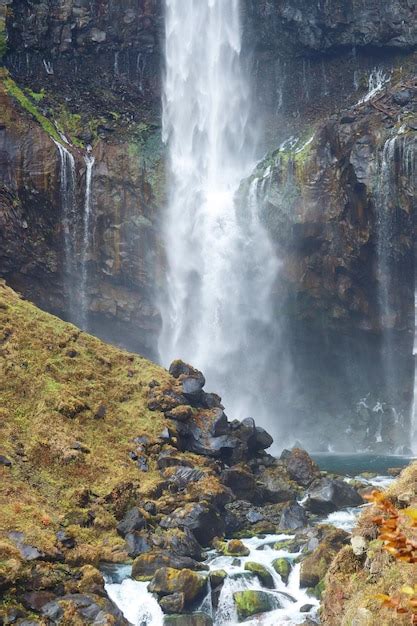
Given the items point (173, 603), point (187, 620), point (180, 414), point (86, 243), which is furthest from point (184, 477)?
point (86, 243)

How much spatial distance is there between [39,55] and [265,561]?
149 ft

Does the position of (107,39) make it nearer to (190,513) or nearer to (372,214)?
(372,214)

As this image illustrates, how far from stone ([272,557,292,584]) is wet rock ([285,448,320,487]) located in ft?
29.5

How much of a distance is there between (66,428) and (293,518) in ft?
30.6

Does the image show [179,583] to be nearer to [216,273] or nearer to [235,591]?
[235,591]

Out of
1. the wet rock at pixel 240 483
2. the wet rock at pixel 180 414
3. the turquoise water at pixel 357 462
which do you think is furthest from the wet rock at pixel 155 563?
the turquoise water at pixel 357 462

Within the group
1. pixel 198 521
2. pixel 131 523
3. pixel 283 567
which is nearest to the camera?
pixel 283 567

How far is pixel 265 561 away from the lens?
63.2 feet

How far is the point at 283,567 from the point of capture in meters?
18.5

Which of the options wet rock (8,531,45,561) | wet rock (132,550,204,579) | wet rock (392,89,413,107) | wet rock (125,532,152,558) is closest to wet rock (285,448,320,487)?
wet rock (125,532,152,558)

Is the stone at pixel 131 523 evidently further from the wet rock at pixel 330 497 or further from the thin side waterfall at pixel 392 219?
the thin side waterfall at pixel 392 219

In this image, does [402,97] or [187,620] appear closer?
[187,620]

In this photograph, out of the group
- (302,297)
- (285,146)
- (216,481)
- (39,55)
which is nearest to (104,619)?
(216,481)

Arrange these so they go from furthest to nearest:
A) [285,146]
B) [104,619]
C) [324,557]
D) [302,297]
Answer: [285,146], [302,297], [324,557], [104,619]
